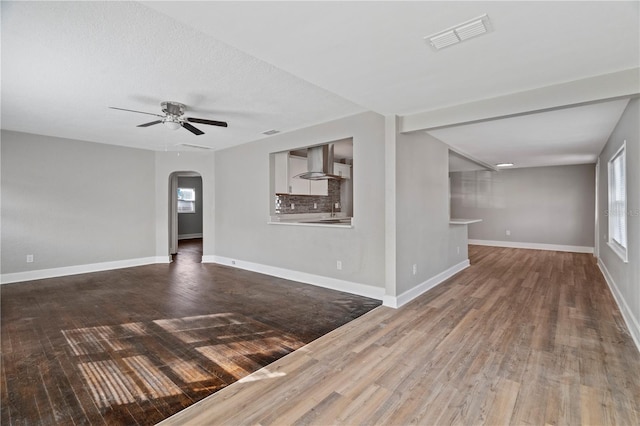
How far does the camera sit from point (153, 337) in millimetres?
2873

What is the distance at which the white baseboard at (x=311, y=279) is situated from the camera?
4.08 m

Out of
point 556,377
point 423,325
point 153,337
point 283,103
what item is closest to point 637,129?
point 556,377

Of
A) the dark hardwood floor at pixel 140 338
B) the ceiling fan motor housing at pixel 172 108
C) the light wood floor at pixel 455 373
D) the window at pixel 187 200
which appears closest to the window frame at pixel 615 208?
the light wood floor at pixel 455 373

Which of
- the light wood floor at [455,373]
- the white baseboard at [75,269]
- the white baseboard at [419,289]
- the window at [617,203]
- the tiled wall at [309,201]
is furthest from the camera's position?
the tiled wall at [309,201]

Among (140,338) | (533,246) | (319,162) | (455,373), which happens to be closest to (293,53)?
(455,373)

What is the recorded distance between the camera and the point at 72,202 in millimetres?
5582

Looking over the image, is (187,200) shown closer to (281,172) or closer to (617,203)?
(281,172)

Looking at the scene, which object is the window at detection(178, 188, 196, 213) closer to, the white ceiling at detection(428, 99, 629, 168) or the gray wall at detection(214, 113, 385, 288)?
the gray wall at detection(214, 113, 385, 288)

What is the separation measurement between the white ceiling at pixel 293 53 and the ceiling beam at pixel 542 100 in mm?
85

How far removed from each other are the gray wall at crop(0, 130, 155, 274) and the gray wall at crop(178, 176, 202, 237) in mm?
4397

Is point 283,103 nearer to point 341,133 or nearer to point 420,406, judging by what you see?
point 341,133

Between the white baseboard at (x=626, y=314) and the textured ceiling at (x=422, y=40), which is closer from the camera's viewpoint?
the textured ceiling at (x=422, y=40)

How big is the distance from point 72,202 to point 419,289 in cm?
612

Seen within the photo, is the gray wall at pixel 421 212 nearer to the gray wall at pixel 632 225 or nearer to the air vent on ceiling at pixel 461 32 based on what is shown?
the air vent on ceiling at pixel 461 32
